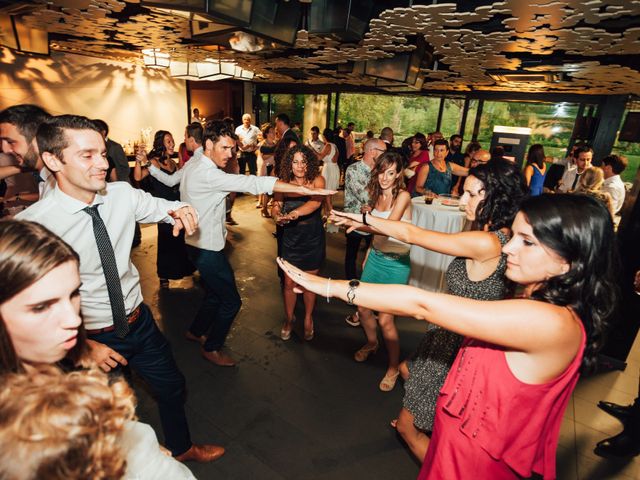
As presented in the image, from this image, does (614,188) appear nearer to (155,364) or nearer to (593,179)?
(593,179)

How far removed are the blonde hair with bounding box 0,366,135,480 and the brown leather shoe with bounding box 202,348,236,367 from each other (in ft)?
7.29

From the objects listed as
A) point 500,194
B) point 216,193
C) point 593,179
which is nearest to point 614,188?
point 593,179

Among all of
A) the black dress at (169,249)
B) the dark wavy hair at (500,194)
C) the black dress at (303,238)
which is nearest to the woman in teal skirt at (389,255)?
the black dress at (303,238)

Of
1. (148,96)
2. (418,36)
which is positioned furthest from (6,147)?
(148,96)

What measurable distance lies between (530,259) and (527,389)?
0.41 meters

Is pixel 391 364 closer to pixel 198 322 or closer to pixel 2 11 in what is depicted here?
pixel 198 322

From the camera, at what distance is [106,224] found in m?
1.54

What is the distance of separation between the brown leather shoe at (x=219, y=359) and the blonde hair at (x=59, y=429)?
2.22 metres

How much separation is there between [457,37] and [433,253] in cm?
258

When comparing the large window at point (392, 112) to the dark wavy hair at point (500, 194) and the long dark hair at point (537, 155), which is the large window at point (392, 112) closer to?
the long dark hair at point (537, 155)

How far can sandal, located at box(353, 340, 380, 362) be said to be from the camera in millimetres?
2845

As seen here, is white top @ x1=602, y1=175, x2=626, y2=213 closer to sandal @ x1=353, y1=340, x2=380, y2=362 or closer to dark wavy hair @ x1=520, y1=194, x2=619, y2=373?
sandal @ x1=353, y1=340, x2=380, y2=362

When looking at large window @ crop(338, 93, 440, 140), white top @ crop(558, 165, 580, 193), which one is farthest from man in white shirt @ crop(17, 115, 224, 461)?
large window @ crop(338, 93, 440, 140)

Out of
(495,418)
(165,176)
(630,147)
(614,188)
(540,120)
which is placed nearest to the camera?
(495,418)
